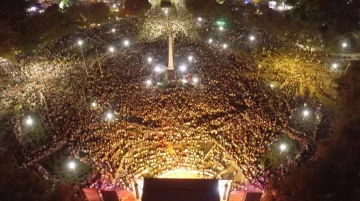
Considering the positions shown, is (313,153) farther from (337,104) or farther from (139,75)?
(139,75)

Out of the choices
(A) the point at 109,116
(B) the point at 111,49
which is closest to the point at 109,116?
(A) the point at 109,116

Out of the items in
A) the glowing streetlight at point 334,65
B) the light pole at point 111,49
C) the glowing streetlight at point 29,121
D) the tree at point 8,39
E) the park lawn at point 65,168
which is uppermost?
the tree at point 8,39

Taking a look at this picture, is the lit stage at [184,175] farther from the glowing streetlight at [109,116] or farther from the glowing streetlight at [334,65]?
the glowing streetlight at [334,65]

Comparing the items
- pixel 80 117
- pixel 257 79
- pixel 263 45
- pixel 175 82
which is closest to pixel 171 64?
pixel 175 82

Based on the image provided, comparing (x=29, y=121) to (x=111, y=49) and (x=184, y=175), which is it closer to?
(x=184, y=175)

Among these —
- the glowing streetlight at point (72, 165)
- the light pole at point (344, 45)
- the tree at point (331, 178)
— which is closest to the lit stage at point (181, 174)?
the tree at point (331, 178)

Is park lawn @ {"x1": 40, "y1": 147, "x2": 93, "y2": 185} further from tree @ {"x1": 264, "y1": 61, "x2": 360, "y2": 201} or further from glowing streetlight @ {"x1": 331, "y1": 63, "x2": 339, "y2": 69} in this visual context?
glowing streetlight @ {"x1": 331, "y1": 63, "x2": 339, "y2": 69}

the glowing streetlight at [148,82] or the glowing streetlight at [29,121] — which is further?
the glowing streetlight at [148,82]
